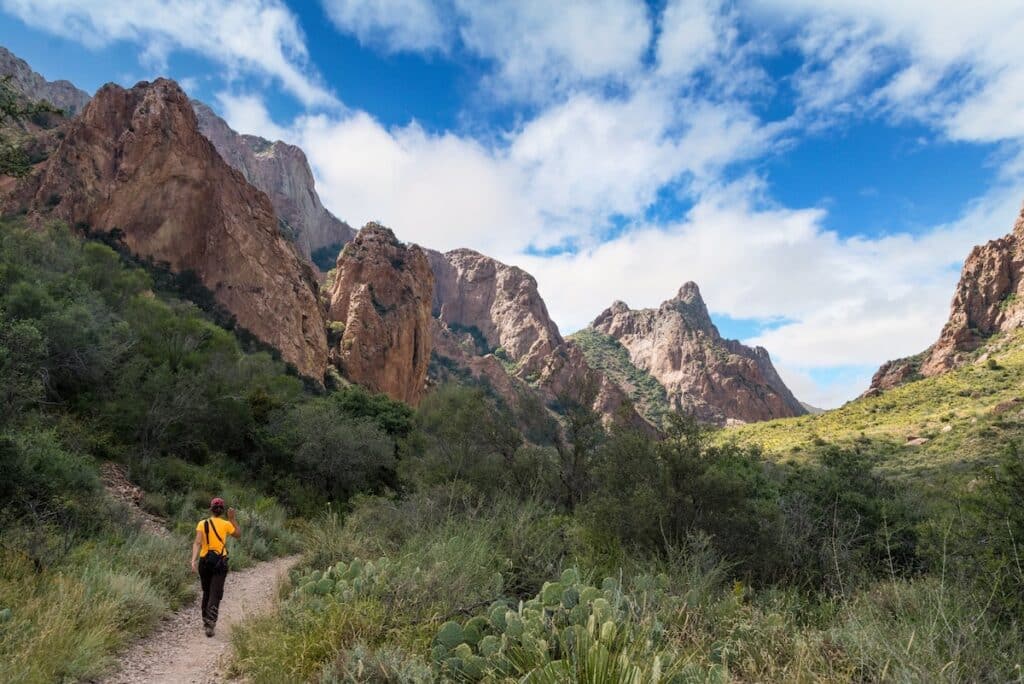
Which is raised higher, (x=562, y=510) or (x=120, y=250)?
(x=120, y=250)

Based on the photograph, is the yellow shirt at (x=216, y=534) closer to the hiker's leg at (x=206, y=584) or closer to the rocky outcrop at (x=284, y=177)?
the hiker's leg at (x=206, y=584)

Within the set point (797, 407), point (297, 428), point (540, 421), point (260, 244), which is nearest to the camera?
point (540, 421)

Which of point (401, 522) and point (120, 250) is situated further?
point (120, 250)

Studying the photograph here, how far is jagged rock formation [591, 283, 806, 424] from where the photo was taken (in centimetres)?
10794

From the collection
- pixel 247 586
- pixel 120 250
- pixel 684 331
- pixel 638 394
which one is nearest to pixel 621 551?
pixel 247 586

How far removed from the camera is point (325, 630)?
4.27m

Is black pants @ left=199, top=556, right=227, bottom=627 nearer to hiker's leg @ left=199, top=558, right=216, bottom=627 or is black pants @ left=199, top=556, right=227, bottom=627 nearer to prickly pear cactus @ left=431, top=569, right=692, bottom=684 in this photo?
hiker's leg @ left=199, top=558, right=216, bottom=627

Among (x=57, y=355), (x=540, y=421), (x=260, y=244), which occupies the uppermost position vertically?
(x=260, y=244)

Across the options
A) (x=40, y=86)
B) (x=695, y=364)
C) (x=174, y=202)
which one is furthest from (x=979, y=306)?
(x=40, y=86)

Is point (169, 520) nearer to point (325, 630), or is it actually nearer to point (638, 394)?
point (325, 630)

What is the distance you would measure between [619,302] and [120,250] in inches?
5006

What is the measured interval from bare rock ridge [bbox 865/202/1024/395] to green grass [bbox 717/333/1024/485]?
4.78m

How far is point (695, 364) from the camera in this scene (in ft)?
380

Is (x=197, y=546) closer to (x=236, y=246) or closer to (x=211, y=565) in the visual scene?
(x=211, y=565)
